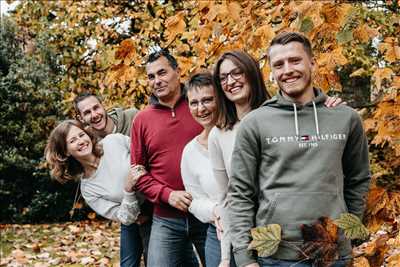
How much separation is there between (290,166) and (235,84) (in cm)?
58

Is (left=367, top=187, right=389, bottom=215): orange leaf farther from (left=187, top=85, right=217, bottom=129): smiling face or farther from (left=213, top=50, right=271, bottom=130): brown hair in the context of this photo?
(left=187, top=85, right=217, bottom=129): smiling face

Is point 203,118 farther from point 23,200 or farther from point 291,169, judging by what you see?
point 23,200

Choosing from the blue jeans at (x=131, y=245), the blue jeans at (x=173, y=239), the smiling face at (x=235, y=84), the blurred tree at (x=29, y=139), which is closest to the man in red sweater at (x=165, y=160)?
the blue jeans at (x=173, y=239)

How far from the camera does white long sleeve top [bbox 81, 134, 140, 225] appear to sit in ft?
11.8

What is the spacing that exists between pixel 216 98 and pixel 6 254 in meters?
6.59

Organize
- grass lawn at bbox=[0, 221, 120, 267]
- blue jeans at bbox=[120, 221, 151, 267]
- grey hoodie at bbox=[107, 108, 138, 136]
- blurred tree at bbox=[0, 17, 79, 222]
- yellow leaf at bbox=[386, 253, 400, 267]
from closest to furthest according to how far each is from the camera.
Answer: yellow leaf at bbox=[386, 253, 400, 267] → blue jeans at bbox=[120, 221, 151, 267] → grey hoodie at bbox=[107, 108, 138, 136] → grass lawn at bbox=[0, 221, 120, 267] → blurred tree at bbox=[0, 17, 79, 222]

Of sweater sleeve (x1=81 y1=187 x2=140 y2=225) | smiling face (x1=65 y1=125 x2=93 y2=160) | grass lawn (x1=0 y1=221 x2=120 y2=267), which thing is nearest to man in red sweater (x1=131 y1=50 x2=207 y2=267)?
sweater sleeve (x1=81 y1=187 x2=140 y2=225)

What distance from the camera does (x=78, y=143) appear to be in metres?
3.57

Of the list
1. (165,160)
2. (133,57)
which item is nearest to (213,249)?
(165,160)

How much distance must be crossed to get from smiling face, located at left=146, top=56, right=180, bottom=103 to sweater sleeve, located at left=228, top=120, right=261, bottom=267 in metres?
1.20

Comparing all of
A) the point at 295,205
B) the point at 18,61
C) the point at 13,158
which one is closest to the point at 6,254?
the point at 13,158

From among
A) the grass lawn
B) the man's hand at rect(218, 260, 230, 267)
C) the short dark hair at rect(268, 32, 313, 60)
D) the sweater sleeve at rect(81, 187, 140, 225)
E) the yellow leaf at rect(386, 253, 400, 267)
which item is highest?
the short dark hair at rect(268, 32, 313, 60)

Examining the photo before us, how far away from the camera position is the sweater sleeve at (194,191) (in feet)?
9.33

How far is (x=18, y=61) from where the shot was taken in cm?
1198
